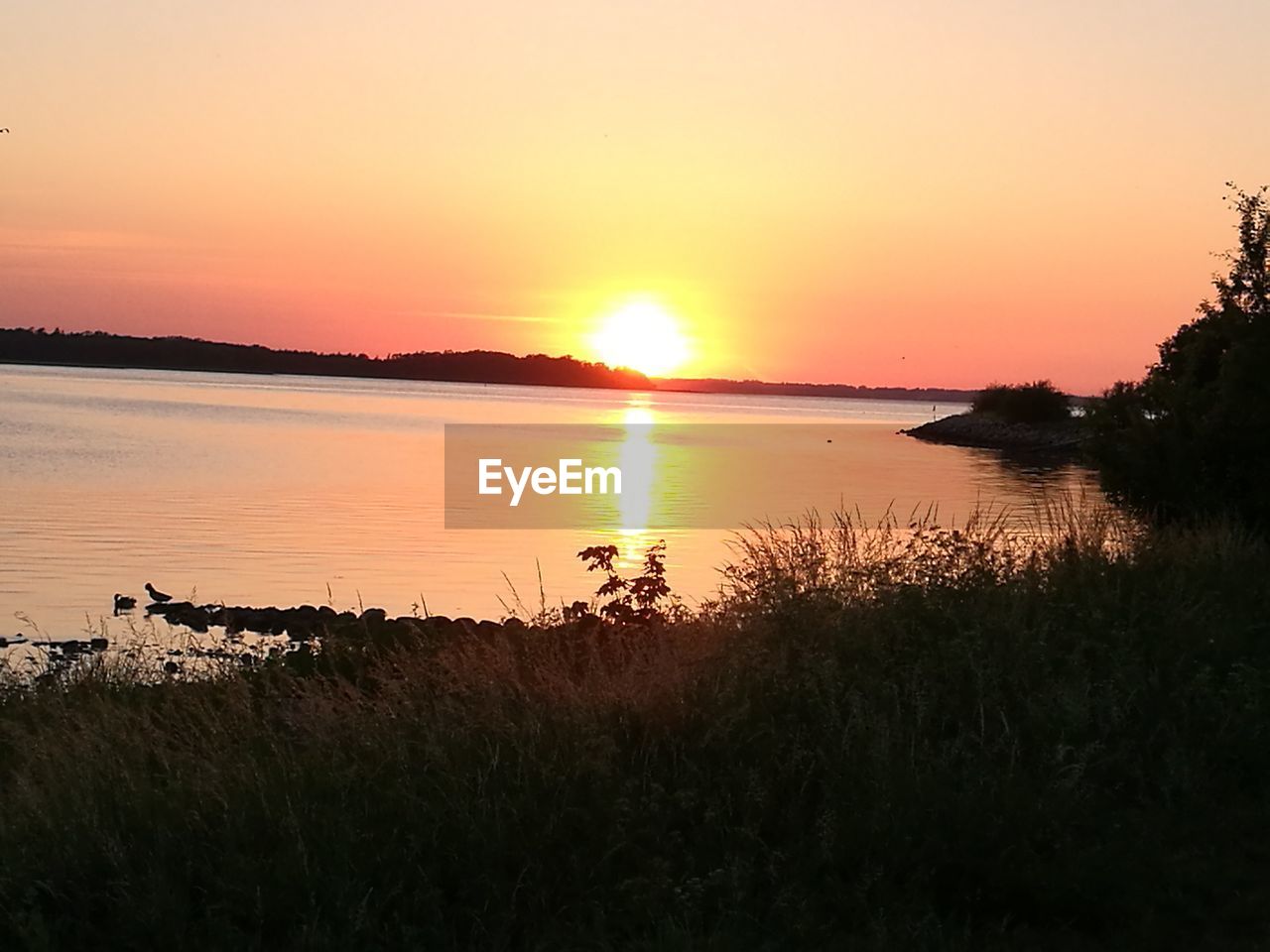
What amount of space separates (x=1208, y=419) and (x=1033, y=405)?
105061mm

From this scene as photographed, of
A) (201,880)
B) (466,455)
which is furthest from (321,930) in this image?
(466,455)

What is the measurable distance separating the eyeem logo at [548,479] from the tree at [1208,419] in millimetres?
27318

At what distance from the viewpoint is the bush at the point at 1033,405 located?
11869cm

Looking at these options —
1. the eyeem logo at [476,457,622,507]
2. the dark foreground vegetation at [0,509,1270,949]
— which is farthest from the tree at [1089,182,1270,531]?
the eyeem logo at [476,457,622,507]

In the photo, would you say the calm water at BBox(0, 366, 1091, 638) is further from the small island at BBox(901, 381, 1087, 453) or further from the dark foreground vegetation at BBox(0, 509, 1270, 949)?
the small island at BBox(901, 381, 1087, 453)

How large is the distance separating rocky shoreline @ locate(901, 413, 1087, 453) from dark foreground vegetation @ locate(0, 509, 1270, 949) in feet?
300

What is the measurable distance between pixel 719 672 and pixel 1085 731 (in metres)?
2.38

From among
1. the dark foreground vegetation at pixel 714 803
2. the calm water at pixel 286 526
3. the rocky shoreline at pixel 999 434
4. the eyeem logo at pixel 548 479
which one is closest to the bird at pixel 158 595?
the calm water at pixel 286 526

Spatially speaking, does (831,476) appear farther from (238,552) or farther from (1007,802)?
(1007,802)

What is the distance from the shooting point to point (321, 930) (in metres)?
5.83

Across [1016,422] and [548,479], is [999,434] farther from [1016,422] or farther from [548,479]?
[548,479]

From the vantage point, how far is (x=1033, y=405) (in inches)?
4749

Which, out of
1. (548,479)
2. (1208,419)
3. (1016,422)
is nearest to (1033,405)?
(1016,422)

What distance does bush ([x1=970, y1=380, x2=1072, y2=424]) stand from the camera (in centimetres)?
11869
